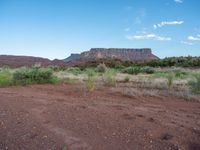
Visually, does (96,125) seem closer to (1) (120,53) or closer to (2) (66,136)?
(2) (66,136)

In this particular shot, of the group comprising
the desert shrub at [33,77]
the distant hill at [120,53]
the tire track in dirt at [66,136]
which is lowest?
the tire track in dirt at [66,136]

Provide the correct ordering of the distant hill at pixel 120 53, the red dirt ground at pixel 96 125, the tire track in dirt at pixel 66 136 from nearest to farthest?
the tire track in dirt at pixel 66 136, the red dirt ground at pixel 96 125, the distant hill at pixel 120 53

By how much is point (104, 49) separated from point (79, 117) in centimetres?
9385

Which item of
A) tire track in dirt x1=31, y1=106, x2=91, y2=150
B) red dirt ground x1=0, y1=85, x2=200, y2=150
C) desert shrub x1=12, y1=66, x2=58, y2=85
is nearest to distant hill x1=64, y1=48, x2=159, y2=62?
desert shrub x1=12, y1=66, x2=58, y2=85

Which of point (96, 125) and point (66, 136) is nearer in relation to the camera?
point (66, 136)

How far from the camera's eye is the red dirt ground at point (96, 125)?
6457mm

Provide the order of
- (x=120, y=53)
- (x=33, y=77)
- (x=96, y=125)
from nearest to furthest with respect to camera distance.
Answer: (x=96, y=125) < (x=33, y=77) < (x=120, y=53)

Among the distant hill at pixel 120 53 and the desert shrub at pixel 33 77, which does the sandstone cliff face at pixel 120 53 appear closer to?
the distant hill at pixel 120 53

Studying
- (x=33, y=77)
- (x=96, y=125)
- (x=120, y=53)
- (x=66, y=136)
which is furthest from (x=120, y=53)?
(x=66, y=136)

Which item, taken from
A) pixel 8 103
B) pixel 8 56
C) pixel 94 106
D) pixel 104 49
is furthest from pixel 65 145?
pixel 8 56

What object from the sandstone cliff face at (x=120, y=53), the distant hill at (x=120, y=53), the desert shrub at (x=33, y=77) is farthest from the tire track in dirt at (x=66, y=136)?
the sandstone cliff face at (x=120, y=53)

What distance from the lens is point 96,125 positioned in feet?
24.4

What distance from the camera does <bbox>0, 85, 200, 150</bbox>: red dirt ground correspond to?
21.2ft

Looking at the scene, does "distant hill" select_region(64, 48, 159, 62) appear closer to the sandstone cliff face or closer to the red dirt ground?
the sandstone cliff face
